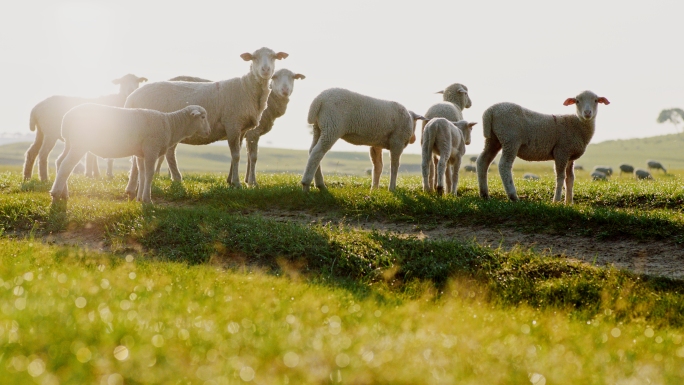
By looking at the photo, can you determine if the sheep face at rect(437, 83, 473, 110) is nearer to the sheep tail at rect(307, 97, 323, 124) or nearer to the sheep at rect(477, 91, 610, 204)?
the sheep at rect(477, 91, 610, 204)

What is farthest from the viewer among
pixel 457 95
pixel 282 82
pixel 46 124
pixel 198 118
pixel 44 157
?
pixel 457 95

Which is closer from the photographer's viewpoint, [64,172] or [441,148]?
[64,172]

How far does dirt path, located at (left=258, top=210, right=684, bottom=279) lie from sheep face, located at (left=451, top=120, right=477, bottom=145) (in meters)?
4.65

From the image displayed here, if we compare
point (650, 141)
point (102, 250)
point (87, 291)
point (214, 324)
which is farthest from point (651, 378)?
point (650, 141)

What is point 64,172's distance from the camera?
1141 cm

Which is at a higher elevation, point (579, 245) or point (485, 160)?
point (485, 160)

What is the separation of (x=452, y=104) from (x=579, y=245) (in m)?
7.68

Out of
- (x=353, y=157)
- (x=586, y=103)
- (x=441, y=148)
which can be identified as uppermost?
(x=586, y=103)

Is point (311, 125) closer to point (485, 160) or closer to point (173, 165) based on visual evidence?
point (485, 160)

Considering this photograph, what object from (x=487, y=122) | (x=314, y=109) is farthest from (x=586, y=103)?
(x=314, y=109)

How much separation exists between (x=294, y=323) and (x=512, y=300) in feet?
12.8

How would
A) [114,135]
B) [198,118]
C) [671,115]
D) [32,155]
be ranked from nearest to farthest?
[114,135]
[198,118]
[32,155]
[671,115]

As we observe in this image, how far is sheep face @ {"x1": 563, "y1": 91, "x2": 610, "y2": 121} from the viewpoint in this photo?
12.4m

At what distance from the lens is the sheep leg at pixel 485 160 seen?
13148mm
